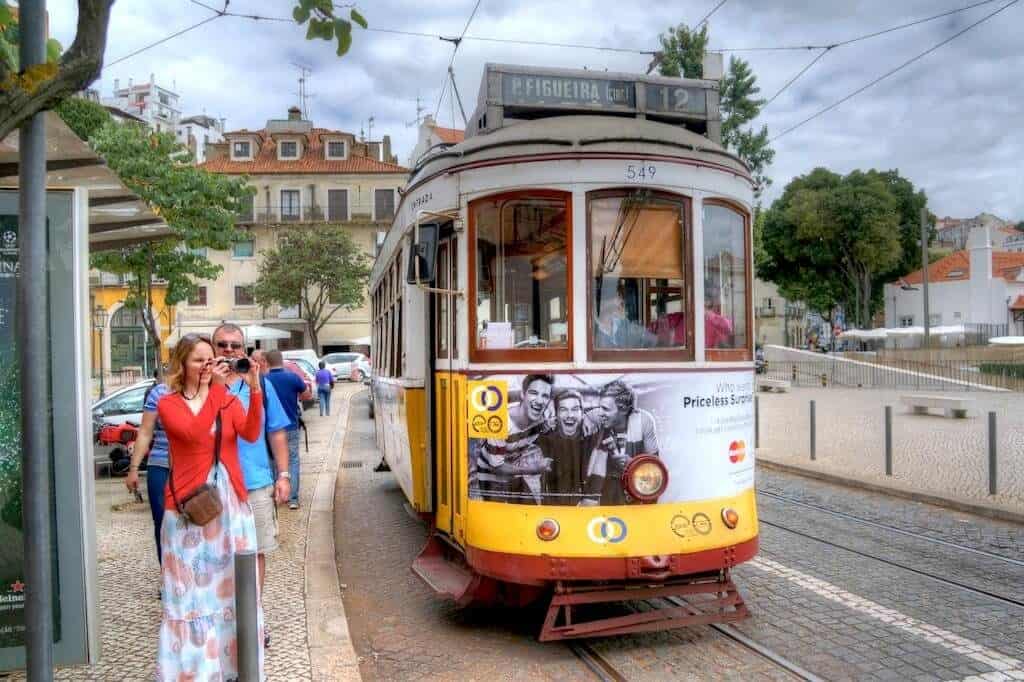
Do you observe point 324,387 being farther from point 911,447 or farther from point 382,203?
point 382,203

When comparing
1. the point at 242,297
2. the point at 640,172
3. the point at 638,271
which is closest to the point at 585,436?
the point at 638,271

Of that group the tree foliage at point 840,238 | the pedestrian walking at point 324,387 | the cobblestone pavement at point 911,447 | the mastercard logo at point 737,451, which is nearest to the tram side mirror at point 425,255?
the mastercard logo at point 737,451

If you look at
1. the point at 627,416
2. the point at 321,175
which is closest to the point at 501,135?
the point at 627,416

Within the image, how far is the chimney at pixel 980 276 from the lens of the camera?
5050 cm

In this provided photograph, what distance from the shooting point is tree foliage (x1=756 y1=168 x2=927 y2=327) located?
1879 inches

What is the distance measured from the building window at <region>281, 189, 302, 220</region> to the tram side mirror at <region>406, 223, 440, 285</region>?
5079 centimetres

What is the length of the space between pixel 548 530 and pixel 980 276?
54.2 metres

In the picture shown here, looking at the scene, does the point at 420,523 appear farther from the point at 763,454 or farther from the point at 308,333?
the point at 308,333

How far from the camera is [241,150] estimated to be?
2176 inches

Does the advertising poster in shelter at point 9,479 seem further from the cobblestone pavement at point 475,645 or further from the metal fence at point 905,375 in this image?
the metal fence at point 905,375

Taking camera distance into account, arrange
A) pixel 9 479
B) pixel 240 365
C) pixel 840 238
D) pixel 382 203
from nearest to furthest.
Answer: pixel 9 479 < pixel 240 365 < pixel 840 238 < pixel 382 203

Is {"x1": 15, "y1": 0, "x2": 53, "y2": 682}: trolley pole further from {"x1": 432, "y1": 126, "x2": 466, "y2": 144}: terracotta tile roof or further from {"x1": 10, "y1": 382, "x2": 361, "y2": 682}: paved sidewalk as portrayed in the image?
{"x1": 432, "y1": 126, "x2": 466, "y2": 144}: terracotta tile roof

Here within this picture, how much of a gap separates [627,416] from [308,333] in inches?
1902

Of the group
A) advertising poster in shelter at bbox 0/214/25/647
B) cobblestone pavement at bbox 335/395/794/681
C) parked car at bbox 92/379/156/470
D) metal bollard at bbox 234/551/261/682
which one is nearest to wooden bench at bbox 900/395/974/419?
cobblestone pavement at bbox 335/395/794/681
